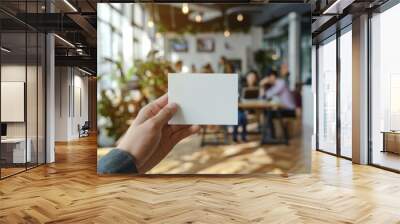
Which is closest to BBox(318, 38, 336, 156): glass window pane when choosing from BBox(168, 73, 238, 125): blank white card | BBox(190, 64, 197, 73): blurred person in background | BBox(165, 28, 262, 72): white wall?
BBox(165, 28, 262, 72): white wall

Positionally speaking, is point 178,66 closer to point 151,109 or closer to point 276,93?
point 151,109

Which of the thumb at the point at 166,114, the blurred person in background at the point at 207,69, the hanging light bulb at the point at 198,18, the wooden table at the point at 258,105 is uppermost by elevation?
the hanging light bulb at the point at 198,18

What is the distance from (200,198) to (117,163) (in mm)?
1455

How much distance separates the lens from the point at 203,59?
5.08 m

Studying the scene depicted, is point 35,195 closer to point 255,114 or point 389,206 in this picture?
point 255,114

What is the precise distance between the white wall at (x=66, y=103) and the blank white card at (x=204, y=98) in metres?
2.53

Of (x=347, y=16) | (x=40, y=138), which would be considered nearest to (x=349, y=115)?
(x=347, y=16)

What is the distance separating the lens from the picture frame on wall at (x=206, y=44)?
499cm

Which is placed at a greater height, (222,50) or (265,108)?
(222,50)

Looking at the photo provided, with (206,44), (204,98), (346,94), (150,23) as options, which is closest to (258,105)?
(204,98)

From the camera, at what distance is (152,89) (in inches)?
199

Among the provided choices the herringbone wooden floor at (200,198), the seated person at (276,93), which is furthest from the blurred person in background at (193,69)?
the herringbone wooden floor at (200,198)

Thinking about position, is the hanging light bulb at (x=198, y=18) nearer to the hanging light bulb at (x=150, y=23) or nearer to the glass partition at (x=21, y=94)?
the hanging light bulb at (x=150, y=23)

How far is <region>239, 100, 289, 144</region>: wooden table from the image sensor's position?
16.6 ft
